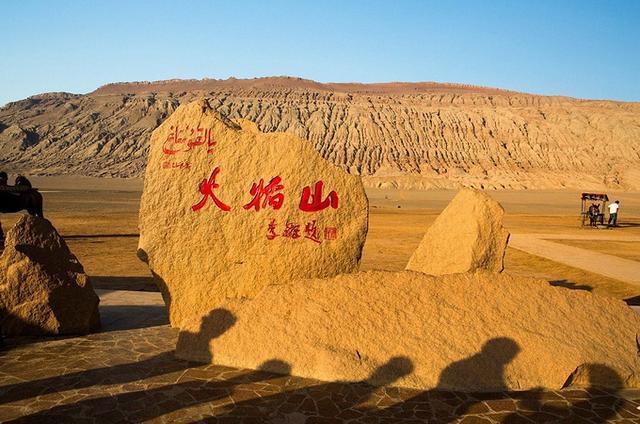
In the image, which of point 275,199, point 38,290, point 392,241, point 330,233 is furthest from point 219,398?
point 392,241

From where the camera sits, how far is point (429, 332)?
5.13 meters

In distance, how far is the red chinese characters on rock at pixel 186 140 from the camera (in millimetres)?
6184

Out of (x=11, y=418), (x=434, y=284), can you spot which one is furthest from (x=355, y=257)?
(x=11, y=418)

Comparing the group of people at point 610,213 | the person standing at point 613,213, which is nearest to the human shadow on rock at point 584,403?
the group of people at point 610,213

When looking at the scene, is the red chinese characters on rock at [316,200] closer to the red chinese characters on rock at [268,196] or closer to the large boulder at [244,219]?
the large boulder at [244,219]

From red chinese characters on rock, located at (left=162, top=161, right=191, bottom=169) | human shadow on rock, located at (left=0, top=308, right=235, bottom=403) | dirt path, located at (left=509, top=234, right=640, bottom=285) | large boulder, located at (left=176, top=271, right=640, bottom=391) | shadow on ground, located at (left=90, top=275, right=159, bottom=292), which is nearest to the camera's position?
human shadow on rock, located at (left=0, top=308, right=235, bottom=403)

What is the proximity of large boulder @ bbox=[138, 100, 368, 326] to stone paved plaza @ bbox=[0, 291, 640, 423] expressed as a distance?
1.11 meters

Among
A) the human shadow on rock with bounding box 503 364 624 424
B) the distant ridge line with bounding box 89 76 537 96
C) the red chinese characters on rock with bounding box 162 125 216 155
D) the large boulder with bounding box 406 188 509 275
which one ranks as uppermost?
the distant ridge line with bounding box 89 76 537 96

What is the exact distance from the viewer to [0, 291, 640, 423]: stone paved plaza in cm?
414

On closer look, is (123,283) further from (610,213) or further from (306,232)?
(610,213)

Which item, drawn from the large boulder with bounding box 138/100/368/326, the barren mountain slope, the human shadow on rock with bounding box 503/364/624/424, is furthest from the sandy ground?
the barren mountain slope

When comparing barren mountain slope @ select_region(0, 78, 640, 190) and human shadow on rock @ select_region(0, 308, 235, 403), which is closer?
human shadow on rock @ select_region(0, 308, 235, 403)

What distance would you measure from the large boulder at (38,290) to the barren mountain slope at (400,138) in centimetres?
4347

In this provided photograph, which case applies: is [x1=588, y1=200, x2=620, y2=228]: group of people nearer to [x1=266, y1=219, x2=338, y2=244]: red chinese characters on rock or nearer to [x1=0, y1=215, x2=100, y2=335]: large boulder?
[x1=266, y1=219, x2=338, y2=244]: red chinese characters on rock
